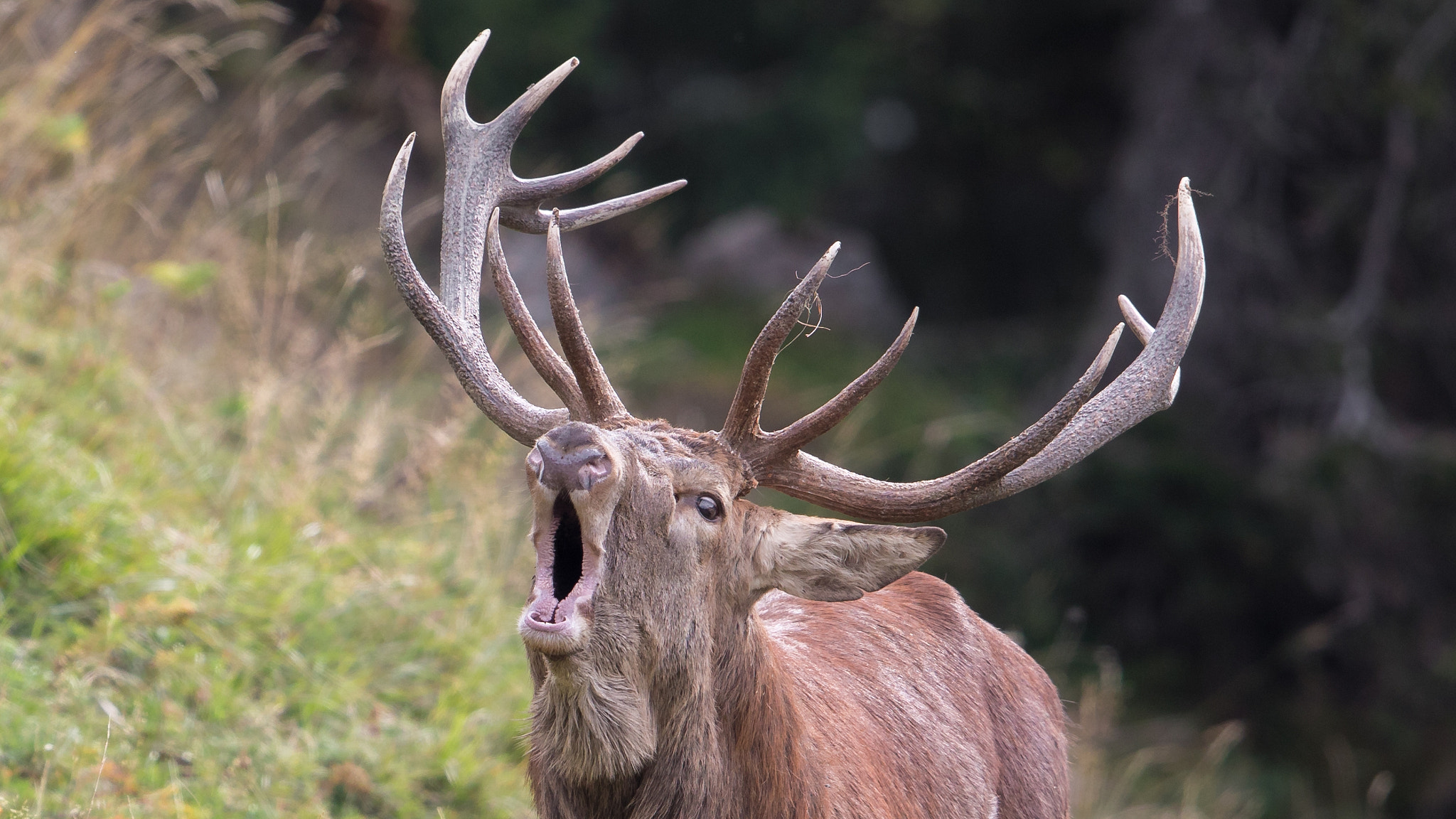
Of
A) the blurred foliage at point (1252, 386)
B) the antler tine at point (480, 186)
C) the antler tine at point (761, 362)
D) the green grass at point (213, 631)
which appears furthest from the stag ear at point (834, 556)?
the blurred foliage at point (1252, 386)

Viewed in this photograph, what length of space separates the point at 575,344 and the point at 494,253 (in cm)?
50

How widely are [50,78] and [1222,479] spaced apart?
7758mm

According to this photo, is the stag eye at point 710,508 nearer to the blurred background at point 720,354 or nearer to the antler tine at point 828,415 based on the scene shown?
the antler tine at point 828,415

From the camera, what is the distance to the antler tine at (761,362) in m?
3.03

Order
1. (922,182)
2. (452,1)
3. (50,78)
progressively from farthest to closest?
1. (922,182)
2. (452,1)
3. (50,78)

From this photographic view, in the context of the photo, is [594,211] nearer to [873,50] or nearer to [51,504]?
[51,504]

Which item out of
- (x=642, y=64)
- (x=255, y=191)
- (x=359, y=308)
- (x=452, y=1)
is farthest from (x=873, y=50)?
(x=359, y=308)

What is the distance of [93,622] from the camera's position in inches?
168

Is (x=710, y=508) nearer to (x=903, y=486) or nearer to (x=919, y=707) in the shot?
(x=903, y=486)

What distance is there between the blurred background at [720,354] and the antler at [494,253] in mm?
1356

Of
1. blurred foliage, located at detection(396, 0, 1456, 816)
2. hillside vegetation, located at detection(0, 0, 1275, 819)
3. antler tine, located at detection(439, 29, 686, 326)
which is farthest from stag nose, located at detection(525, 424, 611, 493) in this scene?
blurred foliage, located at detection(396, 0, 1456, 816)

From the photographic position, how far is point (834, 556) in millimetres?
3127

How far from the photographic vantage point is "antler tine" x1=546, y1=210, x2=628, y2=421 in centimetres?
314

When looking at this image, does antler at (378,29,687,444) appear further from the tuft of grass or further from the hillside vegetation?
the tuft of grass
